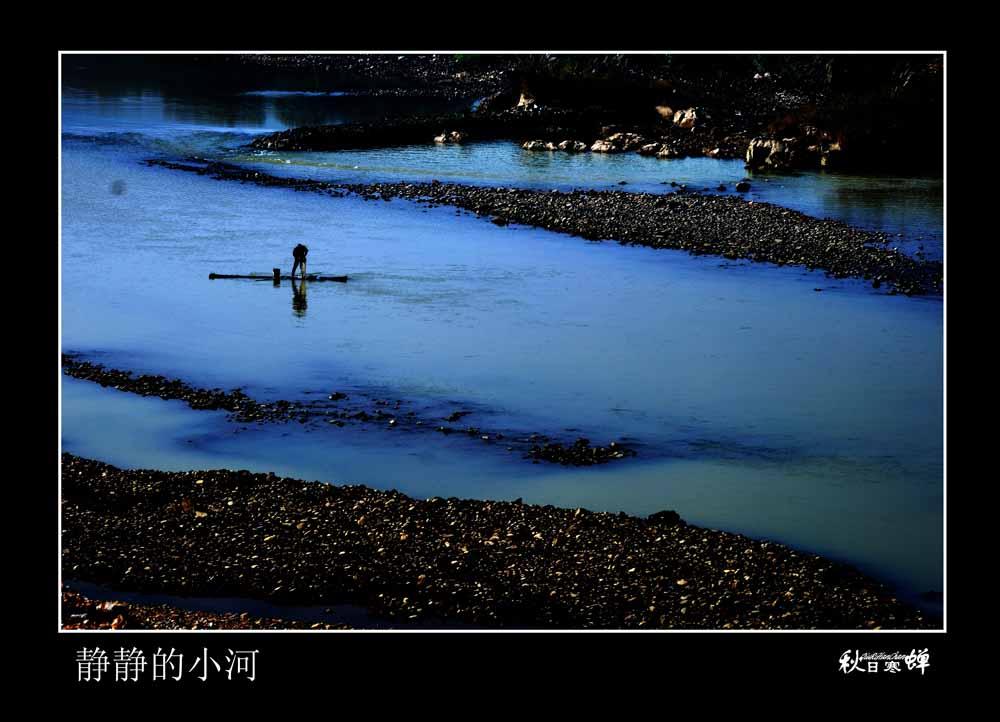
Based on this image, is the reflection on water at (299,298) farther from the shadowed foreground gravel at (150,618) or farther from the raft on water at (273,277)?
the shadowed foreground gravel at (150,618)

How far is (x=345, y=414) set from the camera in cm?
2388

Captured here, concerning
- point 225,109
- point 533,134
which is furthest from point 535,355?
point 225,109

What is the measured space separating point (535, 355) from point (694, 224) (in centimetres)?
1747

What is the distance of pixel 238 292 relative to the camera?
34.9 meters

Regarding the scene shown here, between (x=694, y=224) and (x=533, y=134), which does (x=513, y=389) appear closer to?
(x=694, y=224)

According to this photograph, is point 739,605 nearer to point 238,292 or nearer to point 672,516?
point 672,516

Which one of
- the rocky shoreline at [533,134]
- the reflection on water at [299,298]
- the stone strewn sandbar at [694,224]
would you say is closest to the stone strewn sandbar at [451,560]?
the reflection on water at [299,298]

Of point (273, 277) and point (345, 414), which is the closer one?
point (345, 414)

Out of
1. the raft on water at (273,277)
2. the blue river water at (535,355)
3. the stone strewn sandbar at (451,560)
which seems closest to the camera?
the stone strewn sandbar at (451,560)

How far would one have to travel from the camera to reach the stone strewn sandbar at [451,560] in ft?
51.6

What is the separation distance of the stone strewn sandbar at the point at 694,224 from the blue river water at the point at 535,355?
1.23 m

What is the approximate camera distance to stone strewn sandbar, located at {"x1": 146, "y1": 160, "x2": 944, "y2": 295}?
37.7 meters

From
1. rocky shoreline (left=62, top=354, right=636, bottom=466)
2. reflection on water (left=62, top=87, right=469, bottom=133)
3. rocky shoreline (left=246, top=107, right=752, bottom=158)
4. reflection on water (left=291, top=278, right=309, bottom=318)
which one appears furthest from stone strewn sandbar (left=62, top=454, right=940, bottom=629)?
reflection on water (left=62, top=87, right=469, bottom=133)
